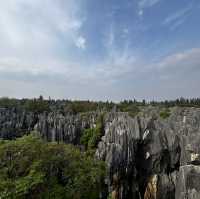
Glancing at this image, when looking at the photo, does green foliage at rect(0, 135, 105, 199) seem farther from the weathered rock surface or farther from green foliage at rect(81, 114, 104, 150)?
green foliage at rect(81, 114, 104, 150)

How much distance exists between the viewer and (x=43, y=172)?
12.7 m

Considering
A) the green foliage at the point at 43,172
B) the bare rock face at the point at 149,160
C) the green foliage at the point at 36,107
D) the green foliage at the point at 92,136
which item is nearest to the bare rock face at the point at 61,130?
the green foliage at the point at 92,136

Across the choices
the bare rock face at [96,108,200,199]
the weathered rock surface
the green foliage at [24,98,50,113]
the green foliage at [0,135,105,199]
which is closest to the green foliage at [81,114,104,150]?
the weathered rock surface

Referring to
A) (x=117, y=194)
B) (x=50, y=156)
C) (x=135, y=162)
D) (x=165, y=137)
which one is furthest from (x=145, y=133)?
(x=50, y=156)

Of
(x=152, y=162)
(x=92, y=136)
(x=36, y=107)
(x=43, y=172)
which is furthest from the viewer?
(x=36, y=107)

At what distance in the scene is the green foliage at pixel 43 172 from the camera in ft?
38.9

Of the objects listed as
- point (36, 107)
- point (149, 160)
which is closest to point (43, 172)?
point (149, 160)

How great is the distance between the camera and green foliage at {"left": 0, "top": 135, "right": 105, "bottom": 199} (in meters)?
11.9

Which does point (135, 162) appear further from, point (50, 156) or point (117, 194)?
point (50, 156)

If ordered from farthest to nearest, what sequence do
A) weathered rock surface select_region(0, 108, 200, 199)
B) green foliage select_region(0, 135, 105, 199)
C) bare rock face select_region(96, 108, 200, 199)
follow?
bare rock face select_region(96, 108, 200, 199) → weathered rock surface select_region(0, 108, 200, 199) → green foliage select_region(0, 135, 105, 199)

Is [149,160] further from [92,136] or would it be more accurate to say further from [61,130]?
[61,130]

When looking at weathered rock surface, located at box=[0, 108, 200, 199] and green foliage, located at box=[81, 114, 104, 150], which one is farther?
green foliage, located at box=[81, 114, 104, 150]

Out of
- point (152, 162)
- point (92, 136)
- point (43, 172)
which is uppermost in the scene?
point (43, 172)

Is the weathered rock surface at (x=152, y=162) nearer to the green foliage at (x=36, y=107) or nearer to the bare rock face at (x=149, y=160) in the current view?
the bare rock face at (x=149, y=160)
